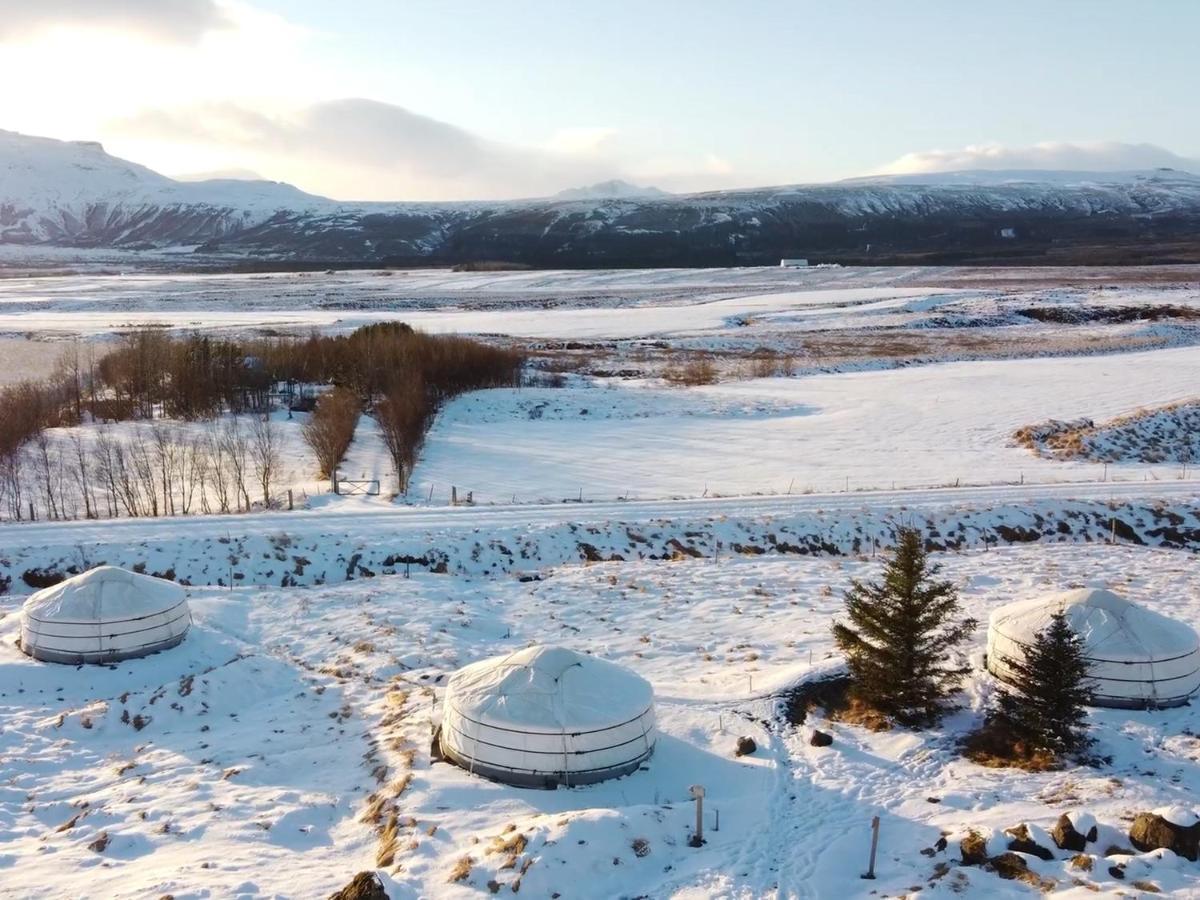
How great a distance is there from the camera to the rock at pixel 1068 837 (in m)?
10.2

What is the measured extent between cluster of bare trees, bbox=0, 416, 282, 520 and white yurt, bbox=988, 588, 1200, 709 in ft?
67.1

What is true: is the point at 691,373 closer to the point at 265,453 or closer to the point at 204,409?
the point at 204,409

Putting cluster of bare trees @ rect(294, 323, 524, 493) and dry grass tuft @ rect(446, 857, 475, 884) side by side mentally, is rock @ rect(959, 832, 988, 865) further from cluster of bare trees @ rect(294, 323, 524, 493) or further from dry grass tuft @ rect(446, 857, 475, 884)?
cluster of bare trees @ rect(294, 323, 524, 493)

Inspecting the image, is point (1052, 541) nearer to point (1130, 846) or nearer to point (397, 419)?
point (1130, 846)

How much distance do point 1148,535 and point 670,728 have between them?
17813mm

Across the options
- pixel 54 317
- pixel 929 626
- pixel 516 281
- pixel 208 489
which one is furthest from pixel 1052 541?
pixel 516 281

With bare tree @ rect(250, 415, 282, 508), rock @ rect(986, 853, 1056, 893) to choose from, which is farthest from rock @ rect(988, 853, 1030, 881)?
bare tree @ rect(250, 415, 282, 508)

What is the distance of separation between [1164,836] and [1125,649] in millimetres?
4610

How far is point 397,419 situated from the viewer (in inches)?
1249

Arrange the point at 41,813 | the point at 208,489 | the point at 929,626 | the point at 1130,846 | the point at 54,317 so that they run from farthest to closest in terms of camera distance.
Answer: the point at 54,317 < the point at 208,489 < the point at 929,626 < the point at 41,813 < the point at 1130,846

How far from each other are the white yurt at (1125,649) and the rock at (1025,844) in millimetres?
3768

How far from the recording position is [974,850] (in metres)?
10.3

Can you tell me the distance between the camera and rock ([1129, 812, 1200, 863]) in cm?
987

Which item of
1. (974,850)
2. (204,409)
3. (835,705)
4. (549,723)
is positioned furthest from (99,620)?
(204,409)
